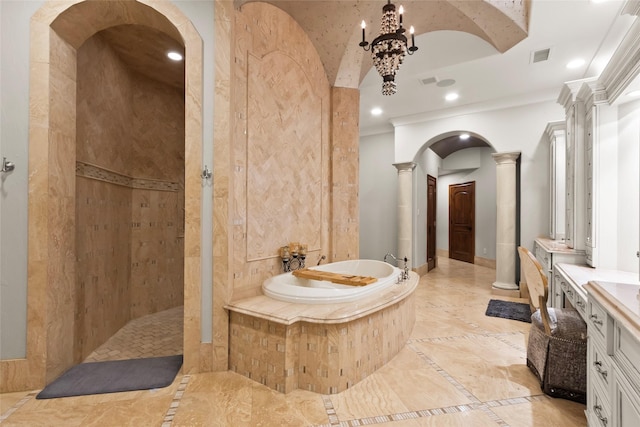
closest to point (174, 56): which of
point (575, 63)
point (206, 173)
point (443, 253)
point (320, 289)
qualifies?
point (206, 173)

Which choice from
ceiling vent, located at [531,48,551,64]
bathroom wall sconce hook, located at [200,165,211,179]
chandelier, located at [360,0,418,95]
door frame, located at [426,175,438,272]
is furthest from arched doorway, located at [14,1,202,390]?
door frame, located at [426,175,438,272]

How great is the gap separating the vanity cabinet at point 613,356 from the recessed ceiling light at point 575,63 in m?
3.34

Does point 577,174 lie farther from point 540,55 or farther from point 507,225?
point 507,225

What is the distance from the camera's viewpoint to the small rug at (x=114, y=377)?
1987 millimetres

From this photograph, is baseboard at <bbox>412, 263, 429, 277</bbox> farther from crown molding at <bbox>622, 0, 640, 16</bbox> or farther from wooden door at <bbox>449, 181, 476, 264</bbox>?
crown molding at <bbox>622, 0, 640, 16</bbox>

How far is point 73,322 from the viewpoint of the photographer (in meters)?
2.29

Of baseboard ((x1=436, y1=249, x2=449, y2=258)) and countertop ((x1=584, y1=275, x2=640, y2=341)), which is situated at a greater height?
countertop ((x1=584, y1=275, x2=640, y2=341))

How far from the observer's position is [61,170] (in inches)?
83.7

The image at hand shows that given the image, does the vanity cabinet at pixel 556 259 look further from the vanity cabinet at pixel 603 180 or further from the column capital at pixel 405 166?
the column capital at pixel 405 166

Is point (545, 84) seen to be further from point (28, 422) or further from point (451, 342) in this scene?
point (28, 422)

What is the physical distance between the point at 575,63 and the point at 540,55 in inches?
20.4

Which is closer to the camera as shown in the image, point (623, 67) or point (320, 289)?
point (623, 67)

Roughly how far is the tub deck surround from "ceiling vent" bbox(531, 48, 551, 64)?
3.24m

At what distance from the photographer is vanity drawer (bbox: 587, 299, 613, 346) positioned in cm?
126
